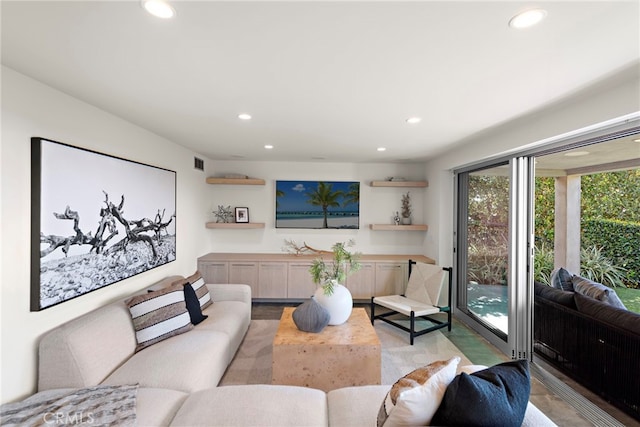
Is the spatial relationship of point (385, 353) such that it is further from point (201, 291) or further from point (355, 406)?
point (201, 291)

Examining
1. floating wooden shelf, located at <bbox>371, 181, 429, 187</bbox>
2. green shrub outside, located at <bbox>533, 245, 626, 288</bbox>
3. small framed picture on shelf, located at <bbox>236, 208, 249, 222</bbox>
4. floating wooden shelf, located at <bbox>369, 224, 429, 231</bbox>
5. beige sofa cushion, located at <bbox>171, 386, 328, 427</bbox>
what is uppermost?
floating wooden shelf, located at <bbox>371, 181, 429, 187</bbox>

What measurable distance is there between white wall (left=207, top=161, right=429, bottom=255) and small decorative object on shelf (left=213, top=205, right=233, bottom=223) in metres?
0.08

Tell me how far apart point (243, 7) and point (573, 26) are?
140 centimetres

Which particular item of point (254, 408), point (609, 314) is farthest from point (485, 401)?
point (609, 314)

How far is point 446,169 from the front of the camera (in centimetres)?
432

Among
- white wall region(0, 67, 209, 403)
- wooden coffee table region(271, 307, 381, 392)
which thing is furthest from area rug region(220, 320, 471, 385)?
white wall region(0, 67, 209, 403)

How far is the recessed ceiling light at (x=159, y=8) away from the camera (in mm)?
1125

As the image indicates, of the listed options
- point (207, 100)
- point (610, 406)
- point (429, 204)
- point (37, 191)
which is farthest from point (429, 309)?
point (37, 191)

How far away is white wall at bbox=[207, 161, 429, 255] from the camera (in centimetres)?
515

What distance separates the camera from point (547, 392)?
8.04 ft

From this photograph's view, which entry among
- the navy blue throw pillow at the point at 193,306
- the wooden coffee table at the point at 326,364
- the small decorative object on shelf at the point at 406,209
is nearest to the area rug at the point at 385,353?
the wooden coffee table at the point at 326,364

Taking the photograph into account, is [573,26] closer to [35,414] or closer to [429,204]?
[35,414]

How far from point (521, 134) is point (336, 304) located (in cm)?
234

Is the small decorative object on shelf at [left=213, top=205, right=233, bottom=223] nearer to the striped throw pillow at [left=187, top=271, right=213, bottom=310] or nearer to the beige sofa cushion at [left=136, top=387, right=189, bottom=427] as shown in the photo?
the striped throw pillow at [left=187, top=271, right=213, bottom=310]
